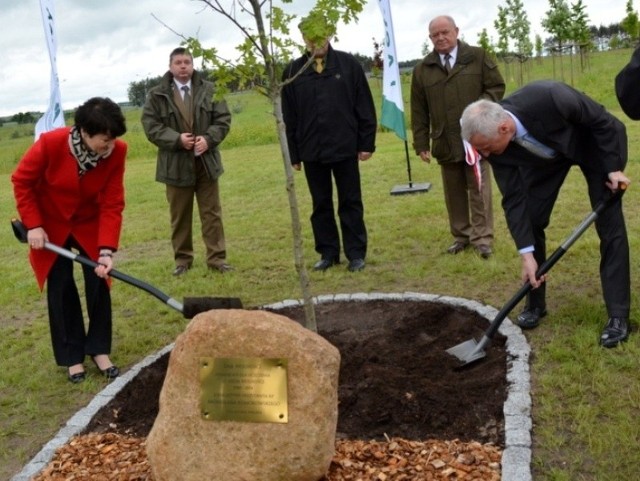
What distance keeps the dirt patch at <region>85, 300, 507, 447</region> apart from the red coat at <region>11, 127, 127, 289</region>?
98 centimetres

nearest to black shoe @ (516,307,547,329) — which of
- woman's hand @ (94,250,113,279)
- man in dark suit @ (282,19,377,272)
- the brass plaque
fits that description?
man in dark suit @ (282,19,377,272)

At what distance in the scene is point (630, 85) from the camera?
419 cm

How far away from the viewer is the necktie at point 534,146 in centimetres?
449

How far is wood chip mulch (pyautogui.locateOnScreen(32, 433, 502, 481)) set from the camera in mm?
3375

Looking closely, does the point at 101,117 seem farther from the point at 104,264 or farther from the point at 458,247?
the point at 458,247

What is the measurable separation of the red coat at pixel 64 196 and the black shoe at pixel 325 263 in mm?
2527

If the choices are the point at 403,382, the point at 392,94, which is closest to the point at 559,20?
the point at 392,94

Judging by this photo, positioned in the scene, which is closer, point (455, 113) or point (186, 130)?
point (455, 113)

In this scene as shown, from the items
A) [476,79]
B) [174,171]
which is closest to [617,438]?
[476,79]

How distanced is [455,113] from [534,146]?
7.61 ft

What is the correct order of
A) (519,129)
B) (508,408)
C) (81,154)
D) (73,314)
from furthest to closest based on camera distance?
(73,314), (81,154), (519,129), (508,408)

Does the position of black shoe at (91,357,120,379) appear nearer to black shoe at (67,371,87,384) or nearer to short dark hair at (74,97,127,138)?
black shoe at (67,371,87,384)

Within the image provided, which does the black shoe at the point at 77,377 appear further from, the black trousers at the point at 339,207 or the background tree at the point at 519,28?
the background tree at the point at 519,28

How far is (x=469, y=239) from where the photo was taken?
709cm
